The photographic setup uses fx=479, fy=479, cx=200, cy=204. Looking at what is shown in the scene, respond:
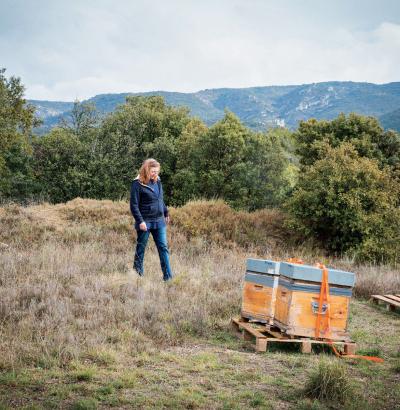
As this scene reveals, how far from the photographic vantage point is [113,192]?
30.3 metres

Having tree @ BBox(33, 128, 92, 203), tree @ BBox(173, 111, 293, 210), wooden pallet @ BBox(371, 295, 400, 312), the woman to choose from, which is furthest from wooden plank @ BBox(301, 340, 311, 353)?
tree @ BBox(33, 128, 92, 203)

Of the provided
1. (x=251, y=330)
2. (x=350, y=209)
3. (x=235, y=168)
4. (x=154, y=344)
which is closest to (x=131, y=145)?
(x=235, y=168)

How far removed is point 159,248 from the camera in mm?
8602

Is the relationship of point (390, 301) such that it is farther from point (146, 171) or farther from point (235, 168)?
point (235, 168)

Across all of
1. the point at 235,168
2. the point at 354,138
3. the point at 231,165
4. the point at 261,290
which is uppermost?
the point at 354,138

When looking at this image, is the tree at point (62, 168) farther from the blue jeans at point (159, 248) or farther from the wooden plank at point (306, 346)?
the wooden plank at point (306, 346)

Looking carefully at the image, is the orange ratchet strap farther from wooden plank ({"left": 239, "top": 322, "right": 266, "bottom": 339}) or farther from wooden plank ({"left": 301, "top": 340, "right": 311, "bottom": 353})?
wooden plank ({"left": 239, "top": 322, "right": 266, "bottom": 339})

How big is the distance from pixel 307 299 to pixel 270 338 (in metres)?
0.67

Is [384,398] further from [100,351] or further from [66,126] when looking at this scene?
[66,126]

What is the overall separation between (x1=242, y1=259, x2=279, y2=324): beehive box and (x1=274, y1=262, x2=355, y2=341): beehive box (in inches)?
4.4

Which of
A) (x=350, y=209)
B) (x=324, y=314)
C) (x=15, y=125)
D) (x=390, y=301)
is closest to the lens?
(x=324, y=314)

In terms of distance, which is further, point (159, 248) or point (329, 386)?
point (159, 248)

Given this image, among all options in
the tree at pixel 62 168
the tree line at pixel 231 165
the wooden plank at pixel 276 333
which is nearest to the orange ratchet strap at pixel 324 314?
the wooden plank at pixel 276 333

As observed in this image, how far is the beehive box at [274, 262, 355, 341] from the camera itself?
5.92 meters
